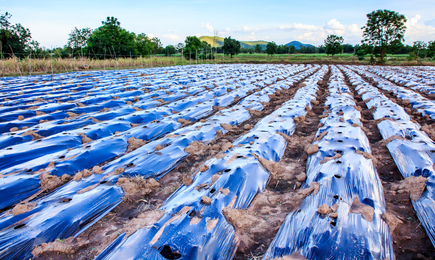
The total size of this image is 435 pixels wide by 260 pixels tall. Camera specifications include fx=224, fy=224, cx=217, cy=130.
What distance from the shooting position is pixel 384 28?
33156mm

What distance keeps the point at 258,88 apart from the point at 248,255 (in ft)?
25.9

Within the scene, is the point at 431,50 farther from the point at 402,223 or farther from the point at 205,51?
the point at 402,223

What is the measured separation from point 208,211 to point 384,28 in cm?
4290

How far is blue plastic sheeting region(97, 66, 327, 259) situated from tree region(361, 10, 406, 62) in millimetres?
37893

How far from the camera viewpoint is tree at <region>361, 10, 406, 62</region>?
32.2 m

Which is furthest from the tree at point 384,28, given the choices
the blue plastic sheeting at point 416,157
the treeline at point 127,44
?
the blue plastic sheeting at point 416,157

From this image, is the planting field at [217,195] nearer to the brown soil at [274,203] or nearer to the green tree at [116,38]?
the brown soil at [274,203]

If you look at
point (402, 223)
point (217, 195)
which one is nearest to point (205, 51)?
point (217, 195)

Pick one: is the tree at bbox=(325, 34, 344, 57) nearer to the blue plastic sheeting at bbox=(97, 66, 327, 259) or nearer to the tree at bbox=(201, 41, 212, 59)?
the tree at bbox=(201, 41, 212, 59)

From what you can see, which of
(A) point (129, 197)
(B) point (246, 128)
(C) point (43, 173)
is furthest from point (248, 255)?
(B) point (246, 128)

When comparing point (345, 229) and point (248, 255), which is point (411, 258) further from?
point (248, 255)

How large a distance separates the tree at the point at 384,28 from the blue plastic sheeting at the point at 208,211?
3789cm

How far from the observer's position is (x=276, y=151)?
3.17 meters

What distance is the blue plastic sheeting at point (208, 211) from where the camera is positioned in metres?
1.52
